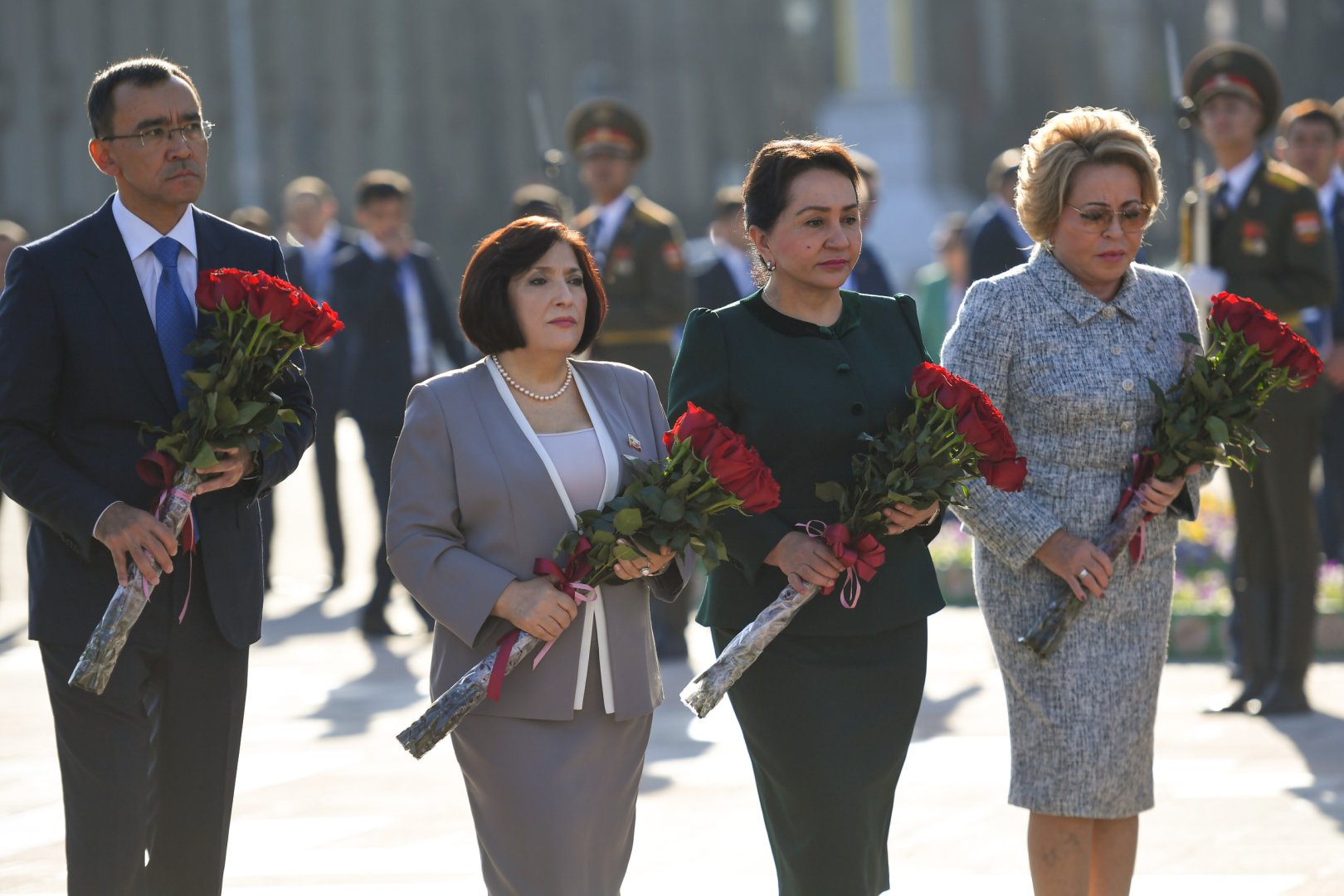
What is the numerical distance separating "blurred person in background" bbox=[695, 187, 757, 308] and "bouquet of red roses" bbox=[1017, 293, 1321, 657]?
6081 mm

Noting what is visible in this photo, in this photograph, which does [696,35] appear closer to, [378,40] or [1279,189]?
[378,40]

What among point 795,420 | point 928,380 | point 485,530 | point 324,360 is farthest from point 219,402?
point 324,360

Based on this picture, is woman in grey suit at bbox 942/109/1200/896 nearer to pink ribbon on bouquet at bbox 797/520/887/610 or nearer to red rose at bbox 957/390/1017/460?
red rose at bbox 957/390/1017/460

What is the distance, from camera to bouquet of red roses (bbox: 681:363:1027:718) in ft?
14.3

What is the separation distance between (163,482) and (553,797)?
3.50 feet

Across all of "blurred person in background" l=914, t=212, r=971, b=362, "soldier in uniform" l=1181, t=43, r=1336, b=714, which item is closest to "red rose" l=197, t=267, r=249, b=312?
"soldier in uniform" l=1181, t=43, r=1336, b=714

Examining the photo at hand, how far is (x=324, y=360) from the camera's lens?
12.6 m

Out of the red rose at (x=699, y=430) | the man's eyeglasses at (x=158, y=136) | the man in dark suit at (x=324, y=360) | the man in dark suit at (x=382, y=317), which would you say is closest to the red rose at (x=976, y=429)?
the red rose at (x=699, y=430)

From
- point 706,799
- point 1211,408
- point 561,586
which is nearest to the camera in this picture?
point 561,586

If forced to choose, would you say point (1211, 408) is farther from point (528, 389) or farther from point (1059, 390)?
point (528, 389)

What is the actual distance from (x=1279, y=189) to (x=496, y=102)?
5615 centimetres

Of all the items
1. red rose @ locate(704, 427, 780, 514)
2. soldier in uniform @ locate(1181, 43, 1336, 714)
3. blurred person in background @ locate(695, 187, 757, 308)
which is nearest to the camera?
red rose @ locate(704, 427, 780, 514)

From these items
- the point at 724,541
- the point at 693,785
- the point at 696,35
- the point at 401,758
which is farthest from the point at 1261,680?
the point at 696,35

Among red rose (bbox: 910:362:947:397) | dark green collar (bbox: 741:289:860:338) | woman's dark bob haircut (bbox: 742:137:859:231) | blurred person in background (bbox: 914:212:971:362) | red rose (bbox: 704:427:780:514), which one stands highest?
woman's dark bob haircut (bbox: 742:137:859:231)
